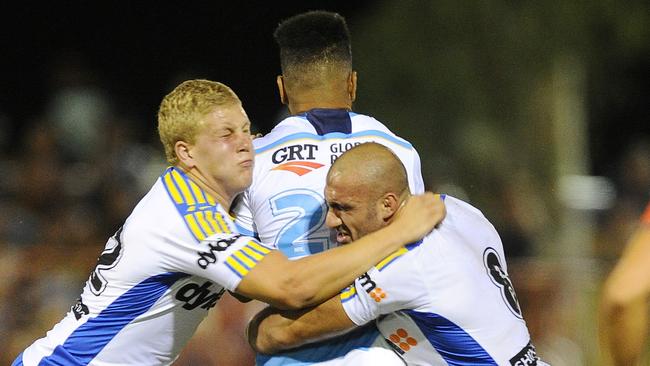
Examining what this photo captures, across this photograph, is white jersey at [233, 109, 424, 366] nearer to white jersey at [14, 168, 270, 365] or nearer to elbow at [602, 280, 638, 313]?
white jersey at [14, 168, 270, 365]

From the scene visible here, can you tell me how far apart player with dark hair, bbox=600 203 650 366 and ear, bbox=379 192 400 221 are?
3.55 feet

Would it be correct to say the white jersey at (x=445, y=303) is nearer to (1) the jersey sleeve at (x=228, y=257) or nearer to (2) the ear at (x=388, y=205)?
(2) the ear at (x=388, y=205)

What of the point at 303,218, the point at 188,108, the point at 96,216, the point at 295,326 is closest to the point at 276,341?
the point at 295,326

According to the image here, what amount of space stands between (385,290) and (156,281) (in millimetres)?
987

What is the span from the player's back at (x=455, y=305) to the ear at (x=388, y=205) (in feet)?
0.54

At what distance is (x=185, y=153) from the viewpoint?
4.07 m

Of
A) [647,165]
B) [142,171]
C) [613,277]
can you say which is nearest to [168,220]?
[613,277]

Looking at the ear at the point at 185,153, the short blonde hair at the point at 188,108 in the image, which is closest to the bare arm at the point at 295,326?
the ear at the point at 185,153

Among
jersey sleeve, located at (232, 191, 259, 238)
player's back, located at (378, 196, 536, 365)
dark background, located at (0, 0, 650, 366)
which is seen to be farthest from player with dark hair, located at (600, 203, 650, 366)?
dark background, located at (0, 0, 650, 366)

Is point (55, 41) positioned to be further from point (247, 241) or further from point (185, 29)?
point (247, 241)

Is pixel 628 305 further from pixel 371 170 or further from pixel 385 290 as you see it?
pixel 371 170

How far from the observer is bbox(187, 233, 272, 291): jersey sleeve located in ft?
12.2

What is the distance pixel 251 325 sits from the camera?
3.95 m

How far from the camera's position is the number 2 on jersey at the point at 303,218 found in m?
3.95
